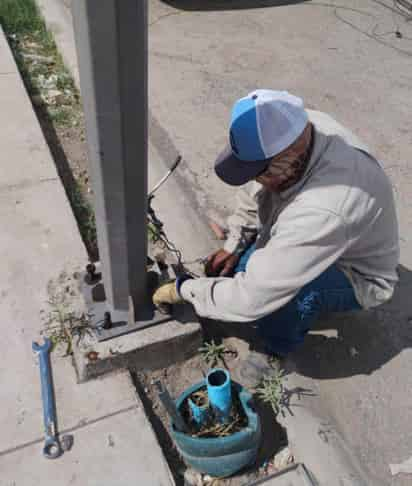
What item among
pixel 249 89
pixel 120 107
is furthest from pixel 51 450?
pixel 249 89

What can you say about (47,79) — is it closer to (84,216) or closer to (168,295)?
(84,216)

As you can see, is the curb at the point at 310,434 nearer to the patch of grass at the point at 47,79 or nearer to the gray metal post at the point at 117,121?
the patch of grass at the point at 47,79

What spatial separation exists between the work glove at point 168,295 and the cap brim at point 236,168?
51 cm

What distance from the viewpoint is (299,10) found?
6242mm

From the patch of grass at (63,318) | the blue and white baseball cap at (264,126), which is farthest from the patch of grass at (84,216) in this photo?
the blue and white baseball cap at (264,126)

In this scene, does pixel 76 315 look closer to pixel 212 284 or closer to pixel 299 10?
pixel 212 284

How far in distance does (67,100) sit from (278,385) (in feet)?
10.4

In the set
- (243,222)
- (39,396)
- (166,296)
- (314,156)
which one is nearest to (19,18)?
(243,222)

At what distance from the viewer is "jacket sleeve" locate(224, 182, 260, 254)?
2.46 m

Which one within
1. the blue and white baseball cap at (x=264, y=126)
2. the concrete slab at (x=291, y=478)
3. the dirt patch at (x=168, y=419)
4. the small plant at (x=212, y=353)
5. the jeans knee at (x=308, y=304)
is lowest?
the dirt patch at (x=168, y=419)

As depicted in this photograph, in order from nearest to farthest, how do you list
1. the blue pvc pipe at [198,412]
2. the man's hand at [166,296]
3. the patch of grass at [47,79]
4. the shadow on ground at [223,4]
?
the blue pvc pipe at [198,412], the man's hand at [166,296], the patch of grass at [47,79], the shadow on ground at [223,4]

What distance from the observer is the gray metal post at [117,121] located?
1321 millimetres

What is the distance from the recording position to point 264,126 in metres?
1.70

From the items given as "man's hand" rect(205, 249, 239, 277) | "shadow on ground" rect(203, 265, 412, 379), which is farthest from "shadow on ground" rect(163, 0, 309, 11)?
"shadow on ground" rect(203, 265, 412, 379)
